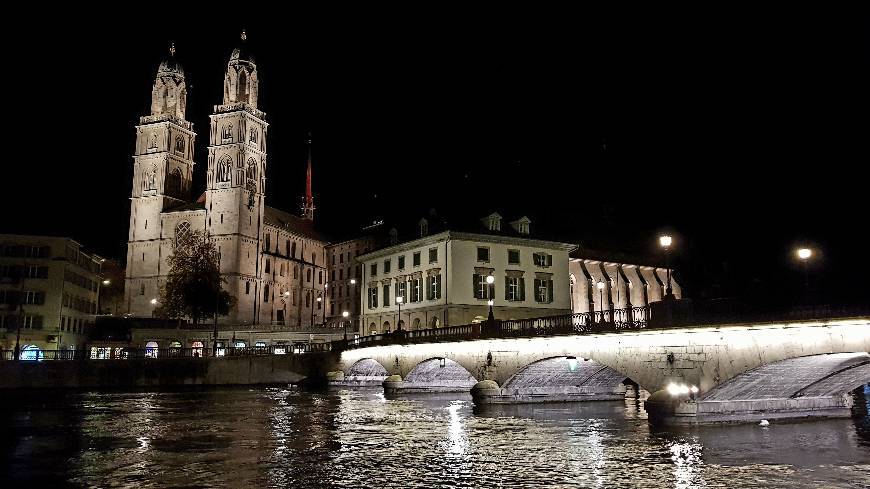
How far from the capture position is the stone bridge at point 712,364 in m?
28.2

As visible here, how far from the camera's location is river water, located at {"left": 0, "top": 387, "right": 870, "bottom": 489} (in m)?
20.0

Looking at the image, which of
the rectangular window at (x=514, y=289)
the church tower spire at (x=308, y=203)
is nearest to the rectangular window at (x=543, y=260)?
the rectangular window at (x=514, y=289)

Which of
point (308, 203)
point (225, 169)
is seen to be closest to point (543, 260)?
point (225, 169)

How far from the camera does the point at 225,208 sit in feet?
381

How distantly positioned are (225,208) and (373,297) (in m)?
45.0

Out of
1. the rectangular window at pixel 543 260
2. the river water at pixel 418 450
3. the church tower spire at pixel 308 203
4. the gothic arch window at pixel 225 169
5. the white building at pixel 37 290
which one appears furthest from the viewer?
the church tower spire at pixel 308 203

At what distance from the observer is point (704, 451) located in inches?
969

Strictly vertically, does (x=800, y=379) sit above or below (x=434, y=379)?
above

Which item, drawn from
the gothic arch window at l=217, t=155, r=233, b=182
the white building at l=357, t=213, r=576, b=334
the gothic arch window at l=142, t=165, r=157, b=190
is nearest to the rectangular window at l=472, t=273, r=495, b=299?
the white building at l=357, t=213, r=576, b=334

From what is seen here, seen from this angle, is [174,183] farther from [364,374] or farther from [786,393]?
[786,393]

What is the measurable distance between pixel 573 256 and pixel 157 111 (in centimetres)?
8259

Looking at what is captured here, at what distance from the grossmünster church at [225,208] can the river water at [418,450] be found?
247 ft

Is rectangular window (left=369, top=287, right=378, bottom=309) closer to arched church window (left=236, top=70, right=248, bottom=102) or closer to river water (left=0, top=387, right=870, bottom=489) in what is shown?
river water (left=0, top=387, right=870, bottom=489)

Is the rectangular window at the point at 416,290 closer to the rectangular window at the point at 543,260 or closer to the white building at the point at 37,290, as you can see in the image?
the rectangular window at the point at 543,260
